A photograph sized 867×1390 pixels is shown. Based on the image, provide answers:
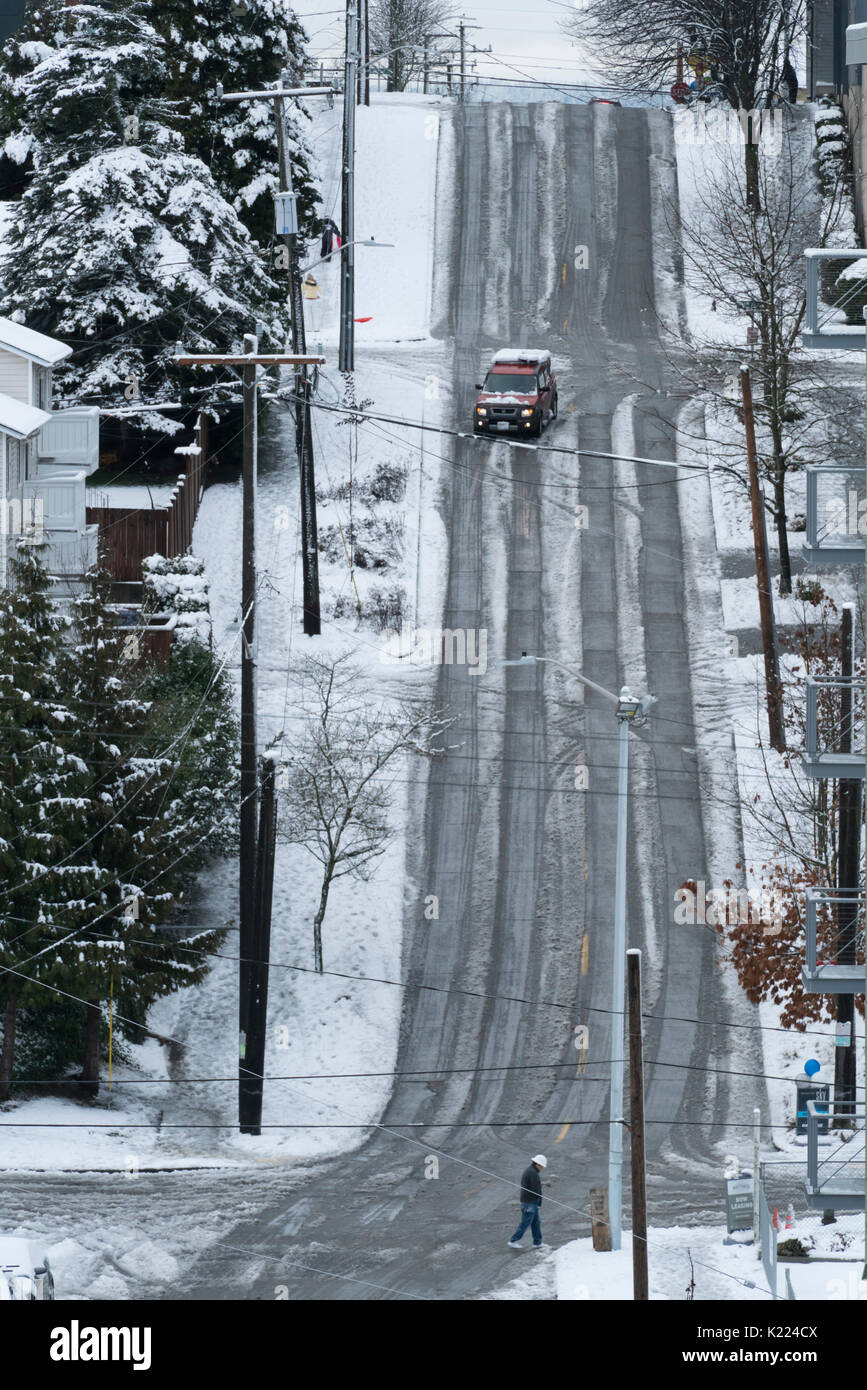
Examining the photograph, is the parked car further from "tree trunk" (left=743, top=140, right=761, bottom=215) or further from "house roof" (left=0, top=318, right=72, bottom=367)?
"tree trunk" (left=743, top=140, right=761, bottom=215)

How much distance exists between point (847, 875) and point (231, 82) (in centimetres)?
2961

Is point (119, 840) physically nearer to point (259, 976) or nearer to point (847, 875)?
point (259, 976)

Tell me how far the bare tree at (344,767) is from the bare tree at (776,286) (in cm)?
980

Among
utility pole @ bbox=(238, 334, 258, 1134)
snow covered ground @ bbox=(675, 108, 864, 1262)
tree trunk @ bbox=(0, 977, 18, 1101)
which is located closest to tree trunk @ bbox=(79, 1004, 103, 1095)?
tree trunk @ bbox=(0, 977, 18, 1101)

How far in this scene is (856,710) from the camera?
112 ft

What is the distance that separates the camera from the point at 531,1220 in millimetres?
25734

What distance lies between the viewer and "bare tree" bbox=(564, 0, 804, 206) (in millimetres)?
65875

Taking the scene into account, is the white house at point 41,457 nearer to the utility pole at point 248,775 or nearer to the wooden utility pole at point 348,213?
the utility pole at point 248,775

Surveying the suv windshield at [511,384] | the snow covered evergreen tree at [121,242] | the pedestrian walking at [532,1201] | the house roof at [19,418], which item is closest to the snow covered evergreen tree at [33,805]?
the house roof at [19,418]

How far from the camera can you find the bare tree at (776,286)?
43.5 metres

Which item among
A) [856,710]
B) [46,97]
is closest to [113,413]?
[46,97]

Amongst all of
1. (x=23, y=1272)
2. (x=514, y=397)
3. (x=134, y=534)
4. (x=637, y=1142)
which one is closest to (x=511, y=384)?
(x=514, y=397)

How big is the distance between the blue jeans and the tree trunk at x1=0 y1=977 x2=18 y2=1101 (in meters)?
8.90

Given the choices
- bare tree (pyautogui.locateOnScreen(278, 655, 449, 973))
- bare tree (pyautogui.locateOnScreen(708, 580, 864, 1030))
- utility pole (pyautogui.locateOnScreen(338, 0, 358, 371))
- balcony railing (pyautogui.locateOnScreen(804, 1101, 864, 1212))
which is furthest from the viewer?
utility pole (pyautogui.locateOnScreen(338, 0, 358, 371))
